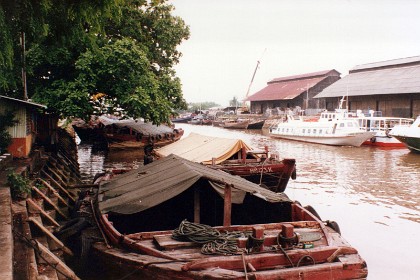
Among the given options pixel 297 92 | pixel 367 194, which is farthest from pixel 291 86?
pixel 367 194

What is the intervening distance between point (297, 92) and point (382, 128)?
62.3ft

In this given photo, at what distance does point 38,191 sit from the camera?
9266mm

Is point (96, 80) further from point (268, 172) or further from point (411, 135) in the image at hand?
point (411, 135)

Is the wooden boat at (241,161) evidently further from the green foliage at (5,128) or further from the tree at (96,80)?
the green foliage at (5,128)

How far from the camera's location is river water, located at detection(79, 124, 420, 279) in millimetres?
9012

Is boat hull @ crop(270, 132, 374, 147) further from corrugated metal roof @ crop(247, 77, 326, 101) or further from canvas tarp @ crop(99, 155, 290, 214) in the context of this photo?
canvas tarp @ crop(99, 155, 290, 214)

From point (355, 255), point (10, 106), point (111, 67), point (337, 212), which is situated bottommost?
point (337, 212)

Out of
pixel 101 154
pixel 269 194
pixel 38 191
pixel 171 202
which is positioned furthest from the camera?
pixel 101 154

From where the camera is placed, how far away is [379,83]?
1512 inches

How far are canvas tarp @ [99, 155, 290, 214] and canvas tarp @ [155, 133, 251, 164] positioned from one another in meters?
5.29

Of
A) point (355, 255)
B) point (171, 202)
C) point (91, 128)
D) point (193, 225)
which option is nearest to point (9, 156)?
point (171, 202)

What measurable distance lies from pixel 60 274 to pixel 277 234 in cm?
341

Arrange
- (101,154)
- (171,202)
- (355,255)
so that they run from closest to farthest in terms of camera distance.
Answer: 1. (355,255)
2. (171,202)
3. (101,154)

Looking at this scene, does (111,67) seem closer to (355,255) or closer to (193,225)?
(193,225)
